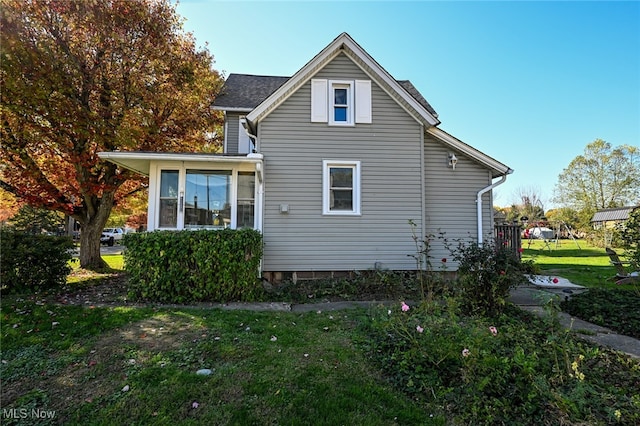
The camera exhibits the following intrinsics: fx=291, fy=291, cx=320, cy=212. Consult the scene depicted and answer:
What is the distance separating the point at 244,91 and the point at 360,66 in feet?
16.7

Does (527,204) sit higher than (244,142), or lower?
higher

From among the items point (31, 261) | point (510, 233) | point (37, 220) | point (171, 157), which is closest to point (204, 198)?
point (171, 157)

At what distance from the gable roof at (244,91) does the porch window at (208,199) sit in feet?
11.2

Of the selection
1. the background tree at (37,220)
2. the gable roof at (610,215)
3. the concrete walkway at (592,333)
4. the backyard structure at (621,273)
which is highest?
the gable roof at (610,215)

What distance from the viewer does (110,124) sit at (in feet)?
29.6

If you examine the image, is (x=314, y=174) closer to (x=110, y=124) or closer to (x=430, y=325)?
(x=430, y=325)

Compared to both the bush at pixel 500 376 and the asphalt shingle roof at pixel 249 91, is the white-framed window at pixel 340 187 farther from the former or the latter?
the bush at pixel 500 376

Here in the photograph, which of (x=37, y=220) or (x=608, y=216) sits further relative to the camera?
(x=608, y=216)

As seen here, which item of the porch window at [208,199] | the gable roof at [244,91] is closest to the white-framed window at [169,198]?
the porch window at [208,199]

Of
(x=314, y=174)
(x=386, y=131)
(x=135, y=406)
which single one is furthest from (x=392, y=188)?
(x=135, y=406)

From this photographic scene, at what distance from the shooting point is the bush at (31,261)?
623cm

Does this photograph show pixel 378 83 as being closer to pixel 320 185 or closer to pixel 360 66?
pixel 360 66

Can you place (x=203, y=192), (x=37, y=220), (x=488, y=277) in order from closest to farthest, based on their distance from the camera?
1. (x=488, y=277)
2. (x=203, y=192)
3. (x=37, y=220)

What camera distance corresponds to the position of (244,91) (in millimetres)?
11188
